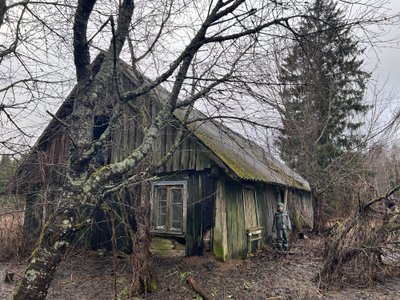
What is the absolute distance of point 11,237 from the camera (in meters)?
10.4

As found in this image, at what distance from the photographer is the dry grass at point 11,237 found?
10.2 m

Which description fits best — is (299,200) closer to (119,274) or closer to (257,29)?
(119,274)

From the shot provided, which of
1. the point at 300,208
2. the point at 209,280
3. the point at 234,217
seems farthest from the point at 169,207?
the point at 300,208

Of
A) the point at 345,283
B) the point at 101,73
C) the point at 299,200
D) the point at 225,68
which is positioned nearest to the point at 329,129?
the point at 299,200

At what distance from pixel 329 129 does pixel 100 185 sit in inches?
824

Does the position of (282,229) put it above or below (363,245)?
below

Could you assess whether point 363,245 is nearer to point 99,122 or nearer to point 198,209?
point 198,209

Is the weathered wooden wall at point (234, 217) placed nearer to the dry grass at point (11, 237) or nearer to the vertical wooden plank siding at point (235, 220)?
the vertical wooden plank siding at point (235, 220)

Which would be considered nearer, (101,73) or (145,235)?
(101,73)

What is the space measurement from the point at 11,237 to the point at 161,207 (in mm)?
4905

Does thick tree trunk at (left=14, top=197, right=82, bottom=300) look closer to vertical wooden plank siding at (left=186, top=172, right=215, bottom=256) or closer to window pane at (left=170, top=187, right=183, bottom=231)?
vertical wooden plank siding at (left=186, top=172, right=215, bottom=256)

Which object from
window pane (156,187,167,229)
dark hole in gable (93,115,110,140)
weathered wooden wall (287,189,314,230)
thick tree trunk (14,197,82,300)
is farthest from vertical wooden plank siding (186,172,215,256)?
weathered wooden wall (287,189,314,230)

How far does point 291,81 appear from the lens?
6.16m

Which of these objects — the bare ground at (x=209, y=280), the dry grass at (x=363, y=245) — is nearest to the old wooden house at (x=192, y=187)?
the bare ground at (x=209, y=280)
